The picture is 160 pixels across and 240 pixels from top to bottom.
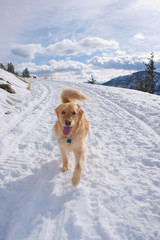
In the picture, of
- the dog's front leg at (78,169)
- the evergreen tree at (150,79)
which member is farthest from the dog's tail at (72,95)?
the evergreen tree at (150,79)

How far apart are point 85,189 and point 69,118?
1267mm

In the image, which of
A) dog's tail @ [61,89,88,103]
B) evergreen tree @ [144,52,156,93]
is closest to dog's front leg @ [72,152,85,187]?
dog's tail @ [61,89,88,103]

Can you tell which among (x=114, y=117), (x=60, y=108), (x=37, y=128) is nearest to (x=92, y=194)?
(x=60, y=108)

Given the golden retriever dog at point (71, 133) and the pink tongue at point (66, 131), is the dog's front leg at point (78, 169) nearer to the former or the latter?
the golden retriever dog at point (71, 133)

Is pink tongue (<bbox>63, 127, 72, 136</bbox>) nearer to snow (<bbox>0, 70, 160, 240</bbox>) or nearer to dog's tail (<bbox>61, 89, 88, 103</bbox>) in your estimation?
snow (<bbox>0, 70, 160, 240</bbox>)

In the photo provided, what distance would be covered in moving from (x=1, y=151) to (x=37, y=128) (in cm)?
155

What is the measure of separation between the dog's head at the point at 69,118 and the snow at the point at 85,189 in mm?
909

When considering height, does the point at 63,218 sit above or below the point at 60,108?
below

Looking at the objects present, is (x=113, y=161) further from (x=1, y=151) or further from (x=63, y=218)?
(x=1, y=151)

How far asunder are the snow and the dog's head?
91 cm

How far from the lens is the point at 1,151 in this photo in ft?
11.1

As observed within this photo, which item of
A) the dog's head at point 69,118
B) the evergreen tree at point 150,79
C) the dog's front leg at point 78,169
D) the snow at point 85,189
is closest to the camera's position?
the snow at point 85,189

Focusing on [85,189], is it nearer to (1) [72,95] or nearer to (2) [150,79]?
(1) [72,95]

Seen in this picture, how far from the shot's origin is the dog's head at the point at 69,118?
2.62 metres
